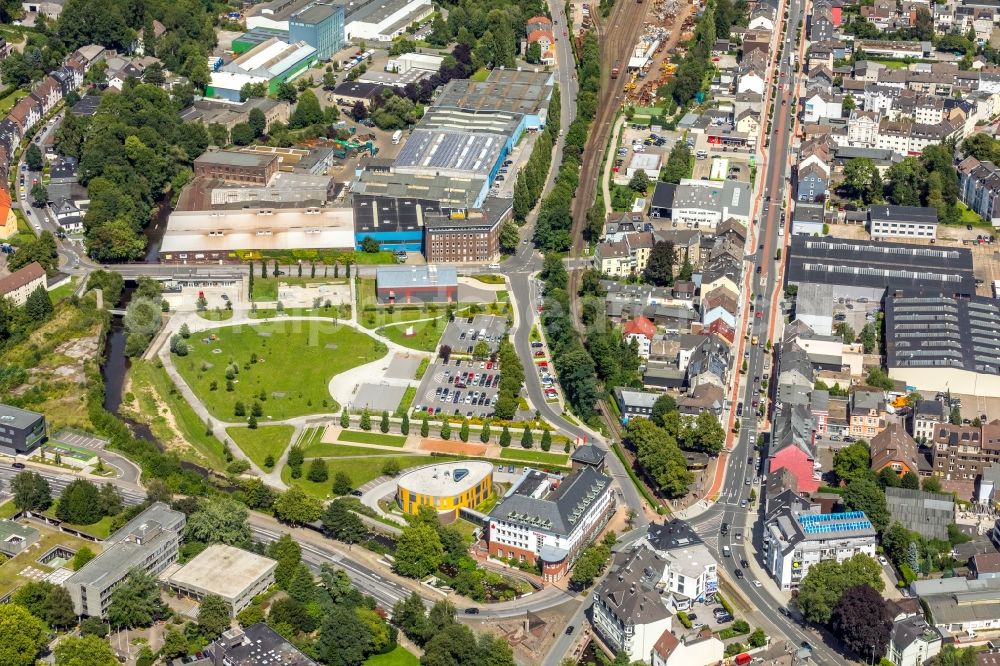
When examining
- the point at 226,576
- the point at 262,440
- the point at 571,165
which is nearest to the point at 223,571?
the point at 226,576

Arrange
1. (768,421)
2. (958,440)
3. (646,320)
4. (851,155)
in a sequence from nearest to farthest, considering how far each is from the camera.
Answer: (958,440) → (768,421) → (646,320) → (851,155)

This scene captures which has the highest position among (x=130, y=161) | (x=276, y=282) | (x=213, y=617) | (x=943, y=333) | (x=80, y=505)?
(x=130, y=161)

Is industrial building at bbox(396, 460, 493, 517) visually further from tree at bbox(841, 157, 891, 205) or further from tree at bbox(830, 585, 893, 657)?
tree at bbox(841, 157, 891, 205)

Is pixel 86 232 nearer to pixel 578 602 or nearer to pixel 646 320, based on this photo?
pixel 646 320

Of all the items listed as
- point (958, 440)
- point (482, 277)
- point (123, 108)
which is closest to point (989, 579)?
point (958, 440)

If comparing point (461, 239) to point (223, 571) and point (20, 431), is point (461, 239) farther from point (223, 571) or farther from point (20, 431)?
point (223, 571)

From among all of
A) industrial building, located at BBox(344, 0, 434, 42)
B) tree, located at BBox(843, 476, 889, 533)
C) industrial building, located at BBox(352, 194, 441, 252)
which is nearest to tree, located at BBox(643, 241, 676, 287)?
industrial building, located at BBox(352, 194, 441, 252)

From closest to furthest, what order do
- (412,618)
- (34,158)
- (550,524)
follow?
(412,618), (550,524), (34,158)
